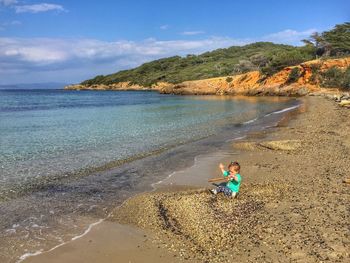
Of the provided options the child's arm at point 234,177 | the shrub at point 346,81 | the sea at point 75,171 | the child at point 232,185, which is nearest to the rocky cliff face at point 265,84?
the shrub at point 346,81

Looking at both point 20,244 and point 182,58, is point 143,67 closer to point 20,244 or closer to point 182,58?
point 182,58

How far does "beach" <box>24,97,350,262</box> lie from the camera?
6320 millimetres

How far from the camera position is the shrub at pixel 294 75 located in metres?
65.4

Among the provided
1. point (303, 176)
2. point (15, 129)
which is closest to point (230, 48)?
point (15, 129)

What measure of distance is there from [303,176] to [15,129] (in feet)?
68.5

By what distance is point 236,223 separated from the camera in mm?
7555

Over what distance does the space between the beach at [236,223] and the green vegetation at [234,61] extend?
64.5 metres

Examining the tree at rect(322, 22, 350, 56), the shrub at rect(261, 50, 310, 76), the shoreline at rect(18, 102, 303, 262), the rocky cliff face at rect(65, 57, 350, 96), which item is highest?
the tree at rect(322, 22, 350, 56)

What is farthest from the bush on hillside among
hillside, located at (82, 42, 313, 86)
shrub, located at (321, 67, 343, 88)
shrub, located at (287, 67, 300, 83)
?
hillside, located at (82, 42, 313, 86)

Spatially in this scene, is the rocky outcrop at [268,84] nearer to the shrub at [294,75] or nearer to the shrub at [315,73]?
the shrub at [315,73]

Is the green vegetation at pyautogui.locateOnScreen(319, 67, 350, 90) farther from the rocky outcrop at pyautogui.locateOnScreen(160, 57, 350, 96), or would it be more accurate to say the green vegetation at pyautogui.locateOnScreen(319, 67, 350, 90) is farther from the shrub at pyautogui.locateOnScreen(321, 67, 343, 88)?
the rocky outcrop at pyautogui.locateOnScreen(160, 57, 350, 96)

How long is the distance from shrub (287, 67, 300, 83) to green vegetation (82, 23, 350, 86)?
6.05 meters

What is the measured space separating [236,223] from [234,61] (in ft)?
408

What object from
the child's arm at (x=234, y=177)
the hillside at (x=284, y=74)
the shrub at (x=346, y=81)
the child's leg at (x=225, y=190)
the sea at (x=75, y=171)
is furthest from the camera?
the hillside at (x=284, y=74)
